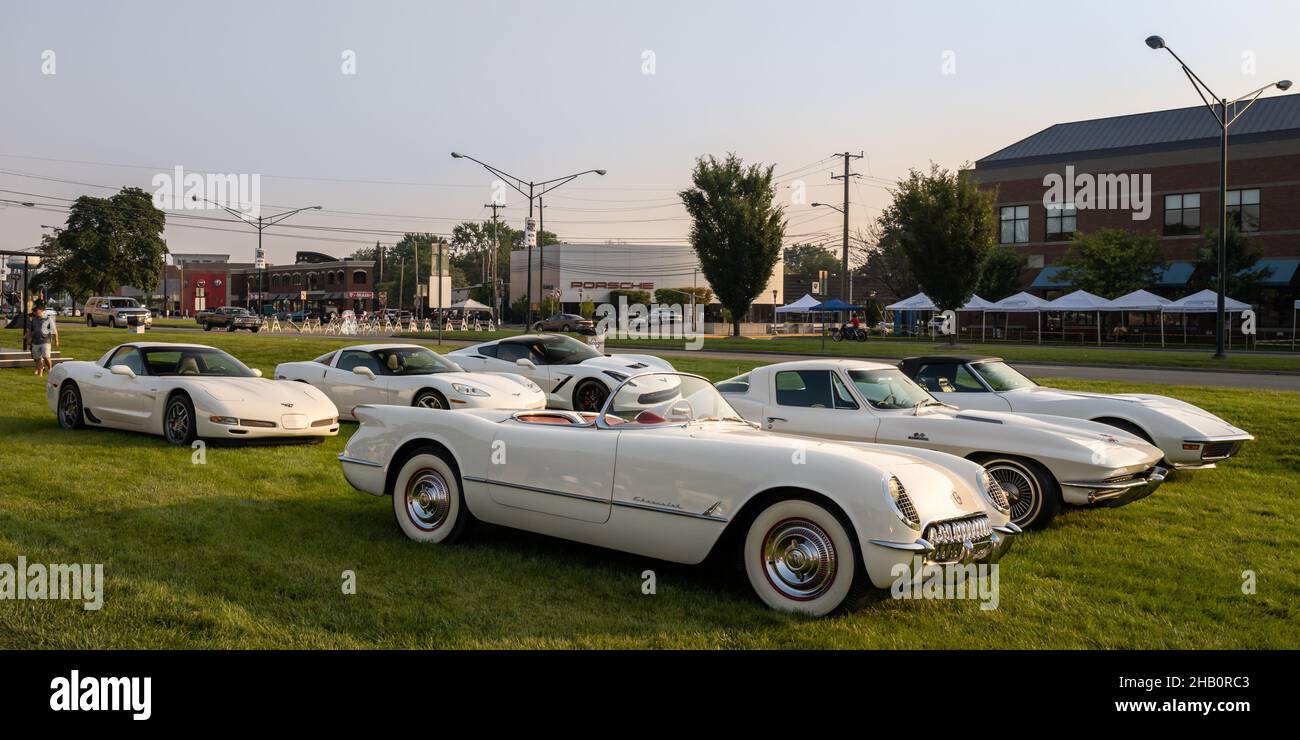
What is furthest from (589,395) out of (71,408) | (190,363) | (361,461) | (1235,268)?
(1235,268)

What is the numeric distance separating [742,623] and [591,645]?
82 cm

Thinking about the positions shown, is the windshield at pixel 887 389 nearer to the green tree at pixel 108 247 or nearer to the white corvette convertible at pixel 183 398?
the white corvette convertible at pixel 183 398

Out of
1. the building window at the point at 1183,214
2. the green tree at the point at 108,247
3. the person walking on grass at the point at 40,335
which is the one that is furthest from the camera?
the green tree at the point at 108,247

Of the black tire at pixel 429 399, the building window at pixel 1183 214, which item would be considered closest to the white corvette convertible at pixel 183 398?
the black tire at pixel 429 399

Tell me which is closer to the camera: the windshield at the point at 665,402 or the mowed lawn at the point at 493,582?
→ the mowed lawn at the point at 493,582

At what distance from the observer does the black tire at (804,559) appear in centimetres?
489

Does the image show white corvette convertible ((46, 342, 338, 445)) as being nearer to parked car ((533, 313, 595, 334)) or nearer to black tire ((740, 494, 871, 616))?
black tire ((740, 494, 871, 616))

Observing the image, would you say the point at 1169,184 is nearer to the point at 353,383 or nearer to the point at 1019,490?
the point at 353,383

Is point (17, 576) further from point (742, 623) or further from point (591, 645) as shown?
point (742, 623)

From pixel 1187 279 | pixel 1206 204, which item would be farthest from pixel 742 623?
pixel 1206 204

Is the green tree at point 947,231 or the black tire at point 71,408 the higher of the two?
the green tree at point 947,231

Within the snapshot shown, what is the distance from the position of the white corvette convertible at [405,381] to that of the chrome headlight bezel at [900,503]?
750 centimetres
